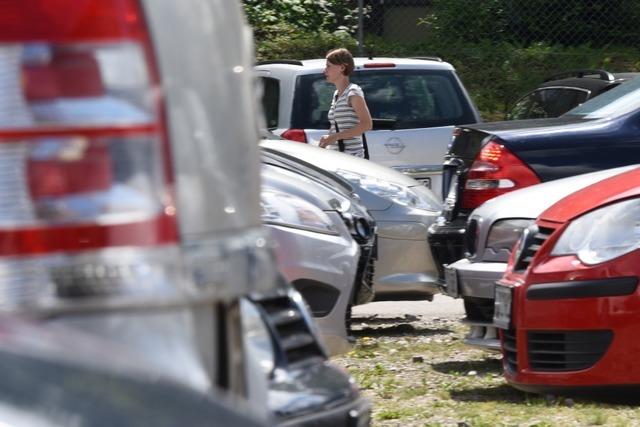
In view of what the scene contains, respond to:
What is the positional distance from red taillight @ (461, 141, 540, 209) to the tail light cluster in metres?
5.54

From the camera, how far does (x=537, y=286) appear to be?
5715mm

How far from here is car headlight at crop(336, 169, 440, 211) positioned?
8523 millimetres

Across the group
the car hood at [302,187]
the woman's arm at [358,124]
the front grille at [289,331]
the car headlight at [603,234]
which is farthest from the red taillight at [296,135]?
the front grille at [289,331]

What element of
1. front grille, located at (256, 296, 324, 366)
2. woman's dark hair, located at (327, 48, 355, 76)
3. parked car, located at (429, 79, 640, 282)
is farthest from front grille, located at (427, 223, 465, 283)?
front grille, located at (256, 296, 324, 366)

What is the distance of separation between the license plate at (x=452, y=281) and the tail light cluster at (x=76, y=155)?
15.6ft

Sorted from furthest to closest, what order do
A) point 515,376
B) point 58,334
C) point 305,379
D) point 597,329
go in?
point 515,376, point 597,329, point 305,379, point 58,334

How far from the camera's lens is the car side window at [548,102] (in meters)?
11.0

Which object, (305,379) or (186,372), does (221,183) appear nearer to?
(186,372)

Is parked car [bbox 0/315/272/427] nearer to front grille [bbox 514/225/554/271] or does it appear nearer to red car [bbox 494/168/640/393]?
red car [bbox 494/168/640/393]

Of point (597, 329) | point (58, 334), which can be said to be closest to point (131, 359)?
point (58, 334)

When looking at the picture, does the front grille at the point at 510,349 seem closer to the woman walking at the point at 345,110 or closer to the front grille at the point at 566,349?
the front grille at the point at 566,349

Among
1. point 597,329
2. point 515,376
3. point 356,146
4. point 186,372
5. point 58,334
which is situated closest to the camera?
point 58,334

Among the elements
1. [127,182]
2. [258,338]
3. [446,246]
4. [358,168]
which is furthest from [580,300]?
[127,182]

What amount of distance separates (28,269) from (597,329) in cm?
377
